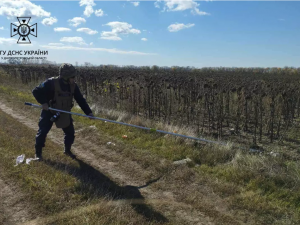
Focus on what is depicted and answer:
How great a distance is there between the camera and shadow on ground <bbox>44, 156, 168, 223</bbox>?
10.8 feet

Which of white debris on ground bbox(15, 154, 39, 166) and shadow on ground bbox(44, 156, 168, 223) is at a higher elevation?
white debris on ground bbox(15, 154, 39, 166)

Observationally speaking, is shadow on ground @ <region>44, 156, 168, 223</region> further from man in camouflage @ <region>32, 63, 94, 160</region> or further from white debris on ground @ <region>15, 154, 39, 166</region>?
man in camouflage @ <region>32, 63, 94, 160</region>

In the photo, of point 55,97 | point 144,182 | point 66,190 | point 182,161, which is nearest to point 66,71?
point 55,97

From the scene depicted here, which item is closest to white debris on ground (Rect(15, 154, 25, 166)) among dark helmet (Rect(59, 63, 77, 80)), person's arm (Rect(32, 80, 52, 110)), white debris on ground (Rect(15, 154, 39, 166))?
white debris on ground (Rect(15, 154, 39, 166))

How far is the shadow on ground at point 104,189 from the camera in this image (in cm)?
329

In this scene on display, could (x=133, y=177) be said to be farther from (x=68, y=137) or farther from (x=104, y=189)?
(x=68, y=137)

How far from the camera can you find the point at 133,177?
4.35 m

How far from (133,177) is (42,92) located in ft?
7.37

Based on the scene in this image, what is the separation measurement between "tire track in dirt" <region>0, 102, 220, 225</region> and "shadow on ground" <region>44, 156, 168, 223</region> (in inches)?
4.2

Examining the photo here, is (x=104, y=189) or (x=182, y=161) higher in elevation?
(x=182, y=161)

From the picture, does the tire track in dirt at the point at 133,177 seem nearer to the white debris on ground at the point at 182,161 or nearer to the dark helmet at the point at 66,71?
the white debris on ground at the point at 182,161

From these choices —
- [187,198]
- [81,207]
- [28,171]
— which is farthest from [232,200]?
[28,171]

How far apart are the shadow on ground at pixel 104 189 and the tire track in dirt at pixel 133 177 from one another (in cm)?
11

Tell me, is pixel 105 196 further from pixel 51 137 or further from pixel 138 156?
pixel 51 137
